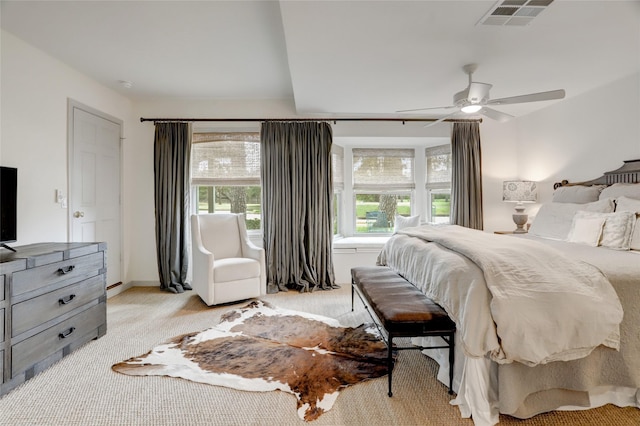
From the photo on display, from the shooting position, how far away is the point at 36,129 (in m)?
2.99

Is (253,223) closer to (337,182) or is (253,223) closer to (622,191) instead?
(337,182)

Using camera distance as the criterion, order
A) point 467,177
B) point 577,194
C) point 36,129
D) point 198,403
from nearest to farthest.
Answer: point 198,403 < point 36,129 < point 577,194 < point 467,177

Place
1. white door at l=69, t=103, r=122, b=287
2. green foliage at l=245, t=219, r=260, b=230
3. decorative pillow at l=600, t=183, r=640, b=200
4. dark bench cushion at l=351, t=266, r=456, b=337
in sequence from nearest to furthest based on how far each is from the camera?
dark bench cushion at l=351, t=266, r=456, b=337 → decorative pillow at l=600, t=183, r=640, b=200 → white door at l=69, t=103, r=122, b=287 → green foliage at l=245, t=219, r=260, b=230

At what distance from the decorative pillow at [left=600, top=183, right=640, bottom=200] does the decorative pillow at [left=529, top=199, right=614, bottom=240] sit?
0.52 feet

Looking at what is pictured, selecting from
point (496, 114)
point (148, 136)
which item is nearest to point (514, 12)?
point (496, 114)

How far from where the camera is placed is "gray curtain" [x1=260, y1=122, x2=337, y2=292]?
435 centimetres

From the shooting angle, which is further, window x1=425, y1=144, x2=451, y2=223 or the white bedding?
window x1=425, y1=144, x2=451, y2=223

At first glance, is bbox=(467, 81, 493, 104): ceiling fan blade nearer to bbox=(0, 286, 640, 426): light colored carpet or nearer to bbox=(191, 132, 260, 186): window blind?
bbox=(0, 286, 640, 426): light colored carpet

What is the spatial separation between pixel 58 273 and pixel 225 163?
8.29ft

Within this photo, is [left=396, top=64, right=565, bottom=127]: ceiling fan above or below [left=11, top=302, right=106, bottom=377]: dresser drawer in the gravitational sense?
above

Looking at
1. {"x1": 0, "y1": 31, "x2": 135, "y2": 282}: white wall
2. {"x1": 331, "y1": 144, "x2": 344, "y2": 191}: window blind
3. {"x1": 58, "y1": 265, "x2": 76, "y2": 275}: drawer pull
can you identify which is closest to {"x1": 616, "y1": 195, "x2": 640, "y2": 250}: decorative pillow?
{"x1": 331, "y1": 144, "x2": 344, "y2": 191}: window blind

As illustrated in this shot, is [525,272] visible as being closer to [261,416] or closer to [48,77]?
[261,416]

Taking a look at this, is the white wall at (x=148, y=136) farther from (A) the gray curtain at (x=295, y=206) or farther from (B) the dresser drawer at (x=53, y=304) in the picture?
(B) the dresser drawer at (x=53, y=304)

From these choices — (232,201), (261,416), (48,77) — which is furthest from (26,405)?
(232,201)
